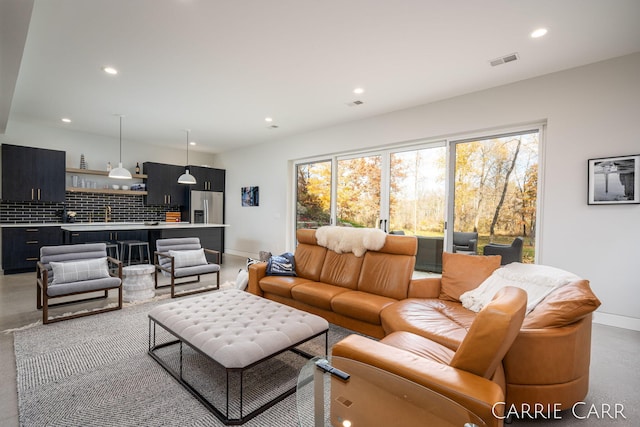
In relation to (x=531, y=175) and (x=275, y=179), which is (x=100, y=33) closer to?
(x=275, y=179)

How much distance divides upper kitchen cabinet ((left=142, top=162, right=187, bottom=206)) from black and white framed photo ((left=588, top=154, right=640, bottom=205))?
8197 mm

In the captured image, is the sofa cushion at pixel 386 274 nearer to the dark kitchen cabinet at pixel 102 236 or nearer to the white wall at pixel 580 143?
the white wall at pixel 580 143

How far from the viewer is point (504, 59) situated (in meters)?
3.31

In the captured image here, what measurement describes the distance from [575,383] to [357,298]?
1620 millimetres

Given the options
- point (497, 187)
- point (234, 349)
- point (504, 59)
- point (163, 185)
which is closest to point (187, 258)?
point (234, 349)

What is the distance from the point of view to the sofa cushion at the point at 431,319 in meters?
2.05

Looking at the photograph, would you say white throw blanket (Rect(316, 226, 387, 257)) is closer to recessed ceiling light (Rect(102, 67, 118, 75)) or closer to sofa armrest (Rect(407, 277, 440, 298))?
sofa armrest (Rect(407, 277, 440, 298))

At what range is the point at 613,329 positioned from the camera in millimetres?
3264

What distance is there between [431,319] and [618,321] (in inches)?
104

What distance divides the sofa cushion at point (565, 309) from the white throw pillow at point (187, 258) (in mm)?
4218

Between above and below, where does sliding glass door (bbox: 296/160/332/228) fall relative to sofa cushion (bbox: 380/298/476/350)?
above

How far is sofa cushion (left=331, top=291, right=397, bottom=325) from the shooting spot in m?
2.69

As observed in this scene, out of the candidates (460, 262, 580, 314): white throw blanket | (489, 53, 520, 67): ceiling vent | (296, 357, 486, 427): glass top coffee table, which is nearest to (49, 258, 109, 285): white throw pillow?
(296, 357, 486, 427): glass top coffee table

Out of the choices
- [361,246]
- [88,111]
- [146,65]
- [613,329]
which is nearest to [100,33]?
[146,65]
